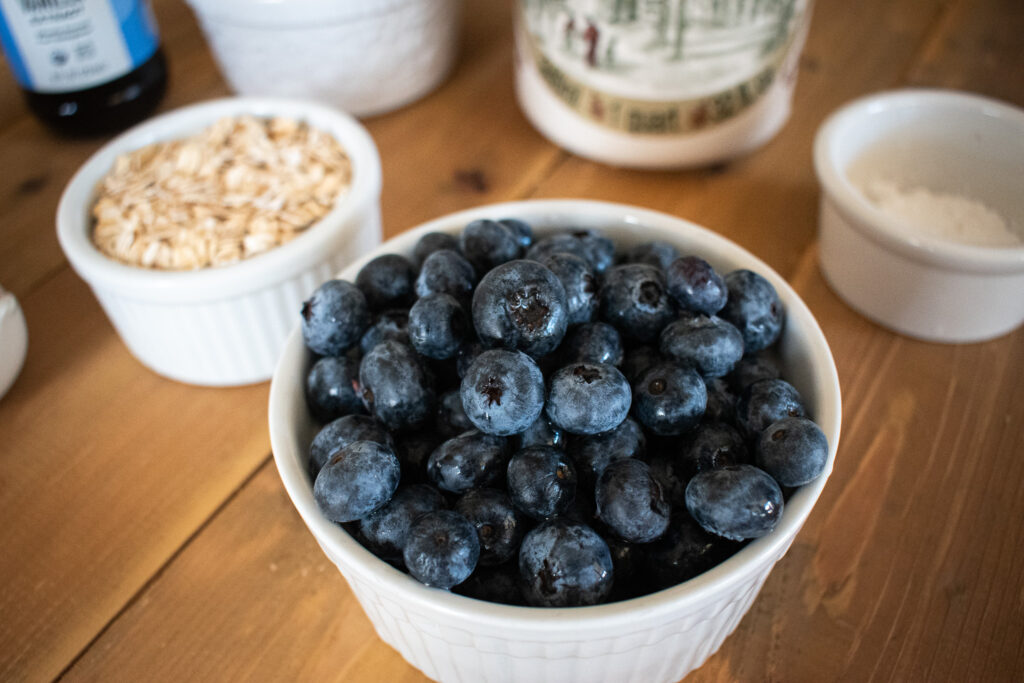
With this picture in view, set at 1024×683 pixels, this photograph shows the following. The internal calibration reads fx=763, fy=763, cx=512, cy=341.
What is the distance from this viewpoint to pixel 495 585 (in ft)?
1.37

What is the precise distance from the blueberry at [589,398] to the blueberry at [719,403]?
0.24 ft

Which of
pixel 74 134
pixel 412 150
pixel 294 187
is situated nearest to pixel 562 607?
pixel 294 187

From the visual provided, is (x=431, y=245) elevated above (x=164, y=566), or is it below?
above

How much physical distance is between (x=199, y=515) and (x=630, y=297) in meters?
0.37

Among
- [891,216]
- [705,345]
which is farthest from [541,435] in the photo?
[891,216]

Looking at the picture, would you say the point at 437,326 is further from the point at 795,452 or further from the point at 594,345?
the point at 795,452

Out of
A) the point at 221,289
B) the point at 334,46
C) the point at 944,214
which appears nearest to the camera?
the point at 221,289

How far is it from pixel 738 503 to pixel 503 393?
13cm

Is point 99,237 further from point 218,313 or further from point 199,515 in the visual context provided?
point 199,515

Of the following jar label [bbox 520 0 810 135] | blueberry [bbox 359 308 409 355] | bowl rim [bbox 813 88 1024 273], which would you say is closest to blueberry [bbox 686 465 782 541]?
blueberry [bbox 359 308 409 355]

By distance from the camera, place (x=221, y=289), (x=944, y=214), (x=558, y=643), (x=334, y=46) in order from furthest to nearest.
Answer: (x=334, y=46)
(x=944, y=214)
(x=221, y=289)
(x=558, y=643)

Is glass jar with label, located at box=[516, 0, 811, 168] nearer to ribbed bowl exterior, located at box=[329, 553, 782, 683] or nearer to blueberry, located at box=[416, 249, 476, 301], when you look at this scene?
blueberry, located at box=[416, 249, 476, 301]

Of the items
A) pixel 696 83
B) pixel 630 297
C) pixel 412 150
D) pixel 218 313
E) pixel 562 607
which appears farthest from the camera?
pixel 412 150

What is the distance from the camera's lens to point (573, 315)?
0.49m
